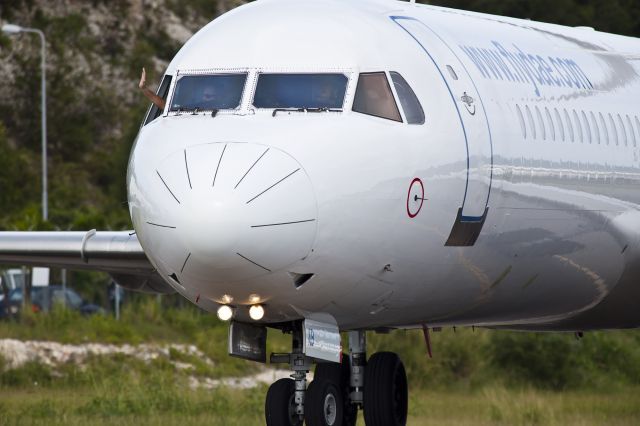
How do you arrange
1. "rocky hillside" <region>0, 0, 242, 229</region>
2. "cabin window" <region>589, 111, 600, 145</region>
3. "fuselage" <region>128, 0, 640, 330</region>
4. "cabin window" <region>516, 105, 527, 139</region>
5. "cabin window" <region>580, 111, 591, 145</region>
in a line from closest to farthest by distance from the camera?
"fuselage" <region>128, 0, 640, 330</region>
"cabin window" <region>516, 105, 527, 139</region>
"cabin window" <region>580, 111, 591, 145</region>
"cabin window" <region>589, 111, 600, 145</region>
"rocky hillside" <region>0, 0, 242, 229</region>

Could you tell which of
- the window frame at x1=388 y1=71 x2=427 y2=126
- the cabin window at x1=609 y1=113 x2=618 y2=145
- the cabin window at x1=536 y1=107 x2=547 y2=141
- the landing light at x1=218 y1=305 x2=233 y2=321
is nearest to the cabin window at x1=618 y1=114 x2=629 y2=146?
the cabin window at x1=609 y1=113 x2=618 y2=145

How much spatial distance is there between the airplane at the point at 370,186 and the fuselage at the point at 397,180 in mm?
19

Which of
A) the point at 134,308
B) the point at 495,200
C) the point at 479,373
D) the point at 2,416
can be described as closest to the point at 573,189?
the point at 495,200

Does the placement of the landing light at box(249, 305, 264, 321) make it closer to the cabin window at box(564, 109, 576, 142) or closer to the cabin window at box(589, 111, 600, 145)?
the cabin window at box(564, 109, 576, 142)

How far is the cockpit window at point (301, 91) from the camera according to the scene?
43.5 feet

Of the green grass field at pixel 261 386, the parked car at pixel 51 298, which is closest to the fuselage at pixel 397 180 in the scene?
the green grass field at pixel 261 386

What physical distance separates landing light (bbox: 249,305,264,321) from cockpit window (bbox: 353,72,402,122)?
1713 millimetres

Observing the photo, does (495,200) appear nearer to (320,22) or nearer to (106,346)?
(320,22)

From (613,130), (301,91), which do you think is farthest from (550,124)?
(301,91)

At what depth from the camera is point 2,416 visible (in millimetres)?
21406

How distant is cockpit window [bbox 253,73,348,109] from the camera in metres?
13.3

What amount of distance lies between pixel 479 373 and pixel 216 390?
535 centimetres

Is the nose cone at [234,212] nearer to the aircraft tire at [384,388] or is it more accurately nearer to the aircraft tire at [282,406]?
the aircraft tire at [282,406]

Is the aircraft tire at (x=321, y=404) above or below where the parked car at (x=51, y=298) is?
below
